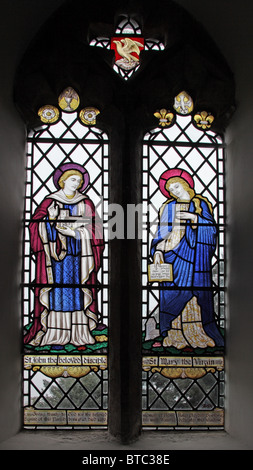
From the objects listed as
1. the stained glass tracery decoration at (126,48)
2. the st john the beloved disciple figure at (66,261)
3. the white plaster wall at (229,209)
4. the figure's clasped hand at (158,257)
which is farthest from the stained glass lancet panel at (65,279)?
the stained glass tracery decoration at (126,48)

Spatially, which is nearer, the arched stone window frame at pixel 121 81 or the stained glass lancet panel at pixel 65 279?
the stained glass lancet panel at pixel 65 279

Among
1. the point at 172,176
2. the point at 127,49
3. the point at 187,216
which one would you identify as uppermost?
the point at 127,49

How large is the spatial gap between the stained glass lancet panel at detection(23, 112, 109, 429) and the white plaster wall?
14 centimetres

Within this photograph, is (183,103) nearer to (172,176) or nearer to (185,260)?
(172,176)

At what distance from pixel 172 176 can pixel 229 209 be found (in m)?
0.53

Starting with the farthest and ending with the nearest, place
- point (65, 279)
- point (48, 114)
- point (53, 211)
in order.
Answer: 1. point (48, 114)
2. point (53, 211)
3. point (65, 279)

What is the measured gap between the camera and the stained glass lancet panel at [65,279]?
13.9 feet

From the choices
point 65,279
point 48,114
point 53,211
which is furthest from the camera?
point 48,114

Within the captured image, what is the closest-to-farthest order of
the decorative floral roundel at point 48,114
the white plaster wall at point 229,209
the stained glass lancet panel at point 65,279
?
the white plaster wall at point 229,209, the stained glass lancet panel at point 65,279, the decorative floral roundel at point 48,114

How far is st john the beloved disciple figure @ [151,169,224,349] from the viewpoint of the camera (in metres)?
4.32

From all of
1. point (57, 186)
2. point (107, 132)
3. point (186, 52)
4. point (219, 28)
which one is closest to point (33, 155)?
point (57, 186)

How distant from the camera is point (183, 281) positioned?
439 cm

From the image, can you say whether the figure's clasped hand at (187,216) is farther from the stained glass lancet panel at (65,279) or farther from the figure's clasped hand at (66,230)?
the figure's clasped hand at (66,230)

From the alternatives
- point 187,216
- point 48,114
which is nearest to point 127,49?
point 48,114
